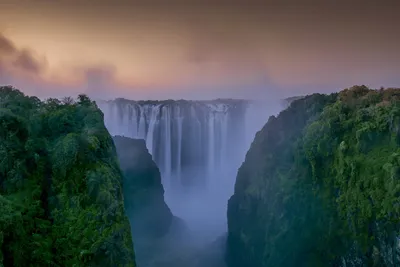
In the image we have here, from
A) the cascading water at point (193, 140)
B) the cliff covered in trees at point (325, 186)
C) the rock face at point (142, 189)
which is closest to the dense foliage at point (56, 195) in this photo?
the cliff covered in trees at point (325, 186)

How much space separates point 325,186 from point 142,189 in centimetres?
1628

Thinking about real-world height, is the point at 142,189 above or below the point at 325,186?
below

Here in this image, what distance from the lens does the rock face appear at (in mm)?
31047

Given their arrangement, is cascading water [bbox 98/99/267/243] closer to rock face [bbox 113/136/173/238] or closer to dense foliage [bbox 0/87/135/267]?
rock face [bbox 113/136/173/238]

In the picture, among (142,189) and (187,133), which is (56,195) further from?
(187,133)

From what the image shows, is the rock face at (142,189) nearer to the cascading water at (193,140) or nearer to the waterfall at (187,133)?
the cascading water at (193,140)

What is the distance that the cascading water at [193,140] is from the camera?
4422cm

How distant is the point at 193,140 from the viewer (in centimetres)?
4544

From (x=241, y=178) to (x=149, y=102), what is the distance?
2333 cm

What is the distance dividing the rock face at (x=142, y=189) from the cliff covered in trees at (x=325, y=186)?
8148mm

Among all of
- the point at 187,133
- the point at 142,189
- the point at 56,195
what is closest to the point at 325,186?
the point at 56,195

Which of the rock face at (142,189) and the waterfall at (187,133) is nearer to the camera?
the rock face at (142,189)

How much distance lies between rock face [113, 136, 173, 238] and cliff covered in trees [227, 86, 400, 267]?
815cm

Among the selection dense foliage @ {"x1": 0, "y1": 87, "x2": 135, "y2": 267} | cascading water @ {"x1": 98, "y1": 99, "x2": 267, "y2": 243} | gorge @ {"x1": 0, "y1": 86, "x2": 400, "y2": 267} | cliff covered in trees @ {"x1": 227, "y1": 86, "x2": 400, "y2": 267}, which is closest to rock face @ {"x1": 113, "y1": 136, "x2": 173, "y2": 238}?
gorge @ {"x1": 0, "y1": 86, "x2": 400, "y2": 267}
